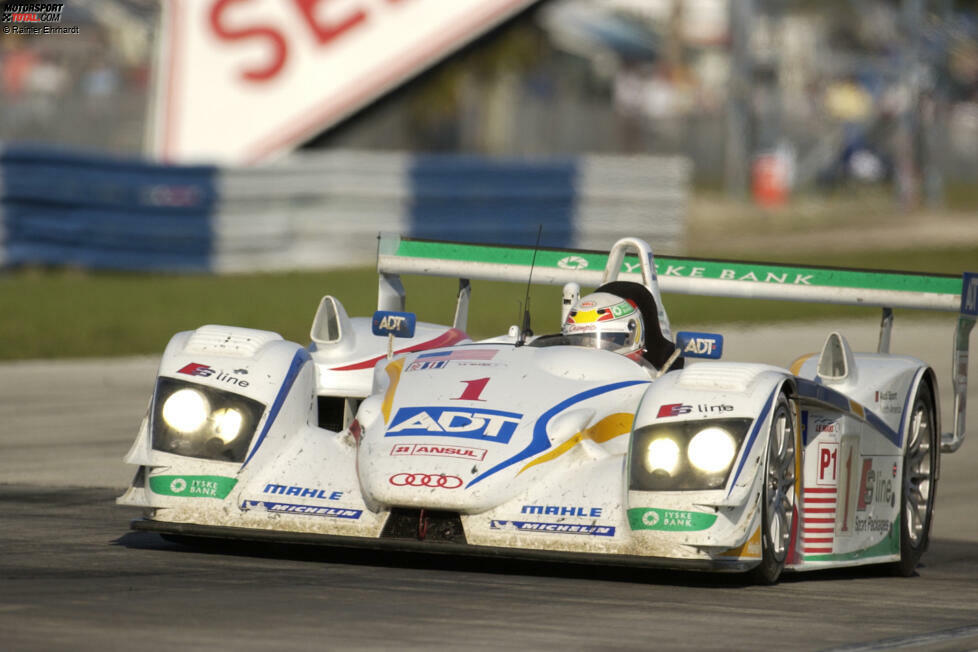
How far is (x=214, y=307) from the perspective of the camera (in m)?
19.8

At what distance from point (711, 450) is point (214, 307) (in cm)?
1306

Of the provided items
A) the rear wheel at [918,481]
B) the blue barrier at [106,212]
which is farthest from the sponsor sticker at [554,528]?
the blue barrier at [106,212]

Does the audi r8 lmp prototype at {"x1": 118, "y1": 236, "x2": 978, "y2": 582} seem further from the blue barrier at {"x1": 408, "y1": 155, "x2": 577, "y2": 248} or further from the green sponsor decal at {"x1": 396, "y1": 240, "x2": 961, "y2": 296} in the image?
the blue barrier at {"x1": 408, "y1": 155, "x2": 577, "y2": 248}

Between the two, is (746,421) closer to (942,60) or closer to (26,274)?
(26,274)

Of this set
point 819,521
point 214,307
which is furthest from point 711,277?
point 214,307

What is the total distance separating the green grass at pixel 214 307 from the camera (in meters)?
17.9

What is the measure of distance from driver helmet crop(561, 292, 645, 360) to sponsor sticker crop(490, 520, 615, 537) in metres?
1.58

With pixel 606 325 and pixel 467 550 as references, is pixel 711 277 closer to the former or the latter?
pixel 606 325

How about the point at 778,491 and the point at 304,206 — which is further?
the point at 304,206

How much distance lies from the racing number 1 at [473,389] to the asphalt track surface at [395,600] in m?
0.68

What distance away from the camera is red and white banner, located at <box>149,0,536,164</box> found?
29500 millimetres

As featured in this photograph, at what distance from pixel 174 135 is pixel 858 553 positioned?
73.9 ft

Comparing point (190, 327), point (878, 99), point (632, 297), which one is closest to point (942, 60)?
point (878, 99)

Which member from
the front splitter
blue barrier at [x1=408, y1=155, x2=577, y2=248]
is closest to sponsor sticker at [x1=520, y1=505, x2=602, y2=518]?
the front splitter
